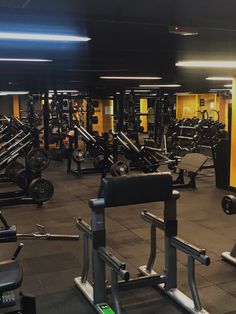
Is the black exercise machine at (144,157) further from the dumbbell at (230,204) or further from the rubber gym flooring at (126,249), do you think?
the dumbbell at (230,204)

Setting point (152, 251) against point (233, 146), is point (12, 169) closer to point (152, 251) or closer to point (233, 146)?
point (233, 146)

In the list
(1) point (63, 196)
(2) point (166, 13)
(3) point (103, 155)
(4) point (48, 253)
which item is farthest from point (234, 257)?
(3) point (103, 155)

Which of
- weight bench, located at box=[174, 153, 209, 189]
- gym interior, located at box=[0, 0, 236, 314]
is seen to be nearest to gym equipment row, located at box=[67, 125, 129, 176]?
gym interior, located at box=[0, 0, 236, 314]

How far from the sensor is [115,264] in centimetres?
229

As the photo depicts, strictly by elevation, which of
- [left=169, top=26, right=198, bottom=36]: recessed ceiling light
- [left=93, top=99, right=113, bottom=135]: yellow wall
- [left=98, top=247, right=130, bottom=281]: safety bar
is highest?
[left=169, top=26, right=198, bottom=36]: recessed ceiling light

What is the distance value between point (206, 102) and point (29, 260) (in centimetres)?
1548

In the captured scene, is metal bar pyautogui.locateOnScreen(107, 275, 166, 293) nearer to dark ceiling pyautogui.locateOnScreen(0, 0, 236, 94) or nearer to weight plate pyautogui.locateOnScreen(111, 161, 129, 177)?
dark ceiling pyautogui.locateOnScreen(0, 0, 236, 94)

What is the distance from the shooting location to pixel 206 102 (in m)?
17.9

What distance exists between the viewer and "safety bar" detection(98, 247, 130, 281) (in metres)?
2.19

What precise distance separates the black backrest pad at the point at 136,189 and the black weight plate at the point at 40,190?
9.77 ft

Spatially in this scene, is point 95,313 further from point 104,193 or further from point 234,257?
point 234,257

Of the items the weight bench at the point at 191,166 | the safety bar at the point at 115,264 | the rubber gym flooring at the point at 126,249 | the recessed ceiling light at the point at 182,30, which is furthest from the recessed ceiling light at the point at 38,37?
the weight bench at the point at 191,166

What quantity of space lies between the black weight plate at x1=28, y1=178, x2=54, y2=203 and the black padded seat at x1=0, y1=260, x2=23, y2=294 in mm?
3196

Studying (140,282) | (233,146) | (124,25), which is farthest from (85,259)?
(233,146)
